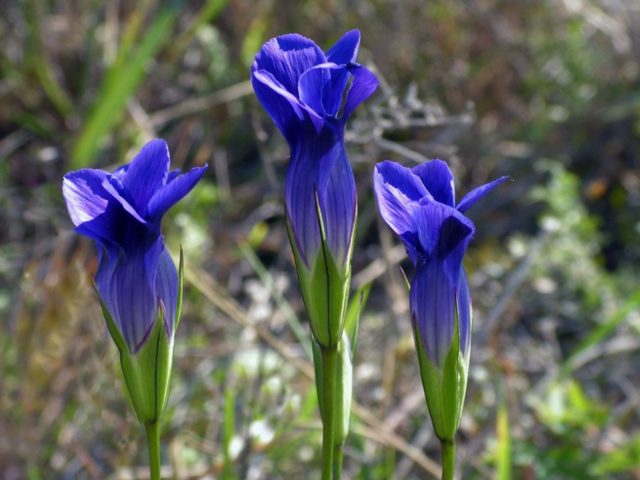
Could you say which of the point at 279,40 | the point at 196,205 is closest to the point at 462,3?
the point at 196,205

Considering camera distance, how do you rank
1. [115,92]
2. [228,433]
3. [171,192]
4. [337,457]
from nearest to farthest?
[171,192], [337,457], [228,433], [115,92]

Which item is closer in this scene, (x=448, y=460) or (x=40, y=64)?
(x=448, y=460)

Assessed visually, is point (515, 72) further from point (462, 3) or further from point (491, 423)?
point (491, 423)

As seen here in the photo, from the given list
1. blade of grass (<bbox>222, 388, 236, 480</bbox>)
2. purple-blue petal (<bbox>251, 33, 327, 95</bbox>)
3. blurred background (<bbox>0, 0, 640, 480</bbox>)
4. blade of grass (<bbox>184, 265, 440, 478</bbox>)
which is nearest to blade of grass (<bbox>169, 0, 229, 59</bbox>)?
blurred background (<bbox>0, 0, 640, 480</bbox>)

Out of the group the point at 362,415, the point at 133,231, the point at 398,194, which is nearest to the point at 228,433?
the point at 362,415

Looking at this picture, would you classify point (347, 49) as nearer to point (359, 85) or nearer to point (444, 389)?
point (359, 85)

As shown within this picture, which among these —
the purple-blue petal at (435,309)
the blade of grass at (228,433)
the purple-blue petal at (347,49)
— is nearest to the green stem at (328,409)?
the purple-blue petal at (435,309)
